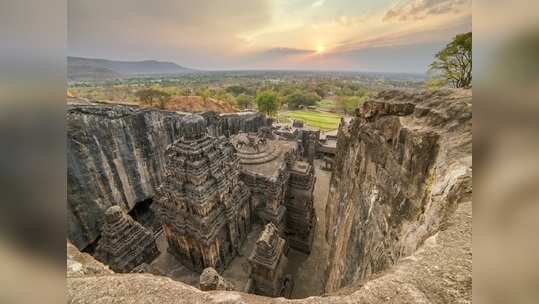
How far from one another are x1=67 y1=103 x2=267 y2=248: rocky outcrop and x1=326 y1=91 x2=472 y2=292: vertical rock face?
813cm

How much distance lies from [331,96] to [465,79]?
62665 millimetres

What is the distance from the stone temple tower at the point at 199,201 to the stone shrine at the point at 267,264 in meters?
2.03

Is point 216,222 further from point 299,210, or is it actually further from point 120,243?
point 299,210

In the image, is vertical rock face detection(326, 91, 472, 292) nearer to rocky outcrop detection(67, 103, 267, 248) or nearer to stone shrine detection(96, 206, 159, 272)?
stone shrine detection(96, 206, 159, 272)

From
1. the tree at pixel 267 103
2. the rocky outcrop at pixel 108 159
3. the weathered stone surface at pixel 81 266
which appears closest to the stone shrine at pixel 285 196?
the rocky outcrop at pixel 108 159

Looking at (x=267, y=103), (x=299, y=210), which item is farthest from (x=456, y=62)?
(x=267, y=103)

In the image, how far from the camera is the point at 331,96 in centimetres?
7156

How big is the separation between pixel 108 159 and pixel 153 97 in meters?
35.0

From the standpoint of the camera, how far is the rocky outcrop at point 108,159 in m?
10.2

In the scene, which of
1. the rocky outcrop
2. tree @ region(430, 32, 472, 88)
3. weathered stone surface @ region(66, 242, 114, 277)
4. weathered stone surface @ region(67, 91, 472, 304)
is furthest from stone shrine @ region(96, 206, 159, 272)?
tree @ region(430, 32, 472, 88)

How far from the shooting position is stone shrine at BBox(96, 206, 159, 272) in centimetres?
778

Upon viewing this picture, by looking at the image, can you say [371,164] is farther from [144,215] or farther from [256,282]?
[144,215]
